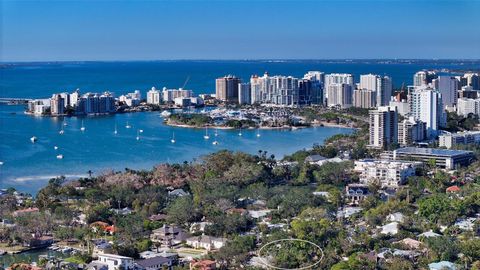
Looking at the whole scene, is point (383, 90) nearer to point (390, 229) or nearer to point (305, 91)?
point (305, 91)

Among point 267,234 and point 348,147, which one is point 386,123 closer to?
point 348,147

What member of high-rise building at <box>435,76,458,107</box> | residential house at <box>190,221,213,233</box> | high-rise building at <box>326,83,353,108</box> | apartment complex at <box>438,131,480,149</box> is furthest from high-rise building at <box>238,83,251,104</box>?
residential house at <box>190,221,213,233</box>

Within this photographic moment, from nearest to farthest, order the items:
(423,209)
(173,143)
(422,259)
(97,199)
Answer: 1. (422,259)
2. (423,209)
3. (97,199)
4. (173,143)

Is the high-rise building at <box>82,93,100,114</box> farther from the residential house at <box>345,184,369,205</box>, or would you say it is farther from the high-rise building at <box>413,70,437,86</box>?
the residential house at <box>345,184,369,205</box>

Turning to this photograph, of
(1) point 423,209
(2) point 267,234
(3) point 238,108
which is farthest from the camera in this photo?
(3) point 238,108

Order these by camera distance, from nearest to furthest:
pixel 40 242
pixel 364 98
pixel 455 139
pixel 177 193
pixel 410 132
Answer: pixel 40 242 < pixel 177 193 < pixel 455 139 < pixel 410 132 < pixel 364 98

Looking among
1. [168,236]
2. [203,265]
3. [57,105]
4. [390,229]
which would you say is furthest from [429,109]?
[57,105]

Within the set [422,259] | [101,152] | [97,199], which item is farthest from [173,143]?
[422,259]
